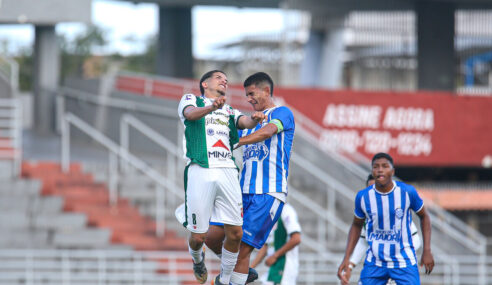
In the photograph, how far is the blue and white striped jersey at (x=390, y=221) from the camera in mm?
10234

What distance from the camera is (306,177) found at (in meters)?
22.0

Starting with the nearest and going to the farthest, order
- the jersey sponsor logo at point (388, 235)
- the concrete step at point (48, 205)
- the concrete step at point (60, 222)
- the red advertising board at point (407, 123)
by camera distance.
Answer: the jersey sponsor logo at point (388, 235), the concrete step at point (60, 222), the concrete step at point (48, 205), the red advertising board at point (407, 123)

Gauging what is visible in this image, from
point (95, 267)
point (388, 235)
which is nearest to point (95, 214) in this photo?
point (95, 267)

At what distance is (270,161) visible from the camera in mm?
9539

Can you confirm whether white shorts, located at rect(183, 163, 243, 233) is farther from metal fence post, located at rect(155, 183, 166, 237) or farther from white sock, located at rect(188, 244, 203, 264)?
metal fence post, located at rect(155, 183, 166, 237)

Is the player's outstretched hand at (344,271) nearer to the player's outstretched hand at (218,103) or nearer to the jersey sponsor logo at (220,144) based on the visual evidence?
the jersey sponsor logo at (220,144)

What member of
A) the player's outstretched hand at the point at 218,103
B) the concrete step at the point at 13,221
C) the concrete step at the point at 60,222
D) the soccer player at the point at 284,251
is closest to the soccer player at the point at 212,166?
the player's outstretched hand at the point at 218,103

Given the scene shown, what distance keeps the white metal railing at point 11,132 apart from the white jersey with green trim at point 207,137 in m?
13.0

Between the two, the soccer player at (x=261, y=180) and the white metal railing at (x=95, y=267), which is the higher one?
the soccer player at (x=261, y=180)

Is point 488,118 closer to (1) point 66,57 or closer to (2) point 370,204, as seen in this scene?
(2) point 370,204

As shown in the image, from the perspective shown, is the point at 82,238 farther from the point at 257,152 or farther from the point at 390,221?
the point at 257,152

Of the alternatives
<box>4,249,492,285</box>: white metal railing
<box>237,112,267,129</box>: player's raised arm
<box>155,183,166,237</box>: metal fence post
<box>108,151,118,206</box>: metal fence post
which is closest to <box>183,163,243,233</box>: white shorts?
<box>237,112,267,129</box>: player's raised arm

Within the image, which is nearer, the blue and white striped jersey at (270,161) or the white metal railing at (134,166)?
the blue and white striped jersey at (270,161)

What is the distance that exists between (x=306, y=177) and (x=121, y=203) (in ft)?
13.7
